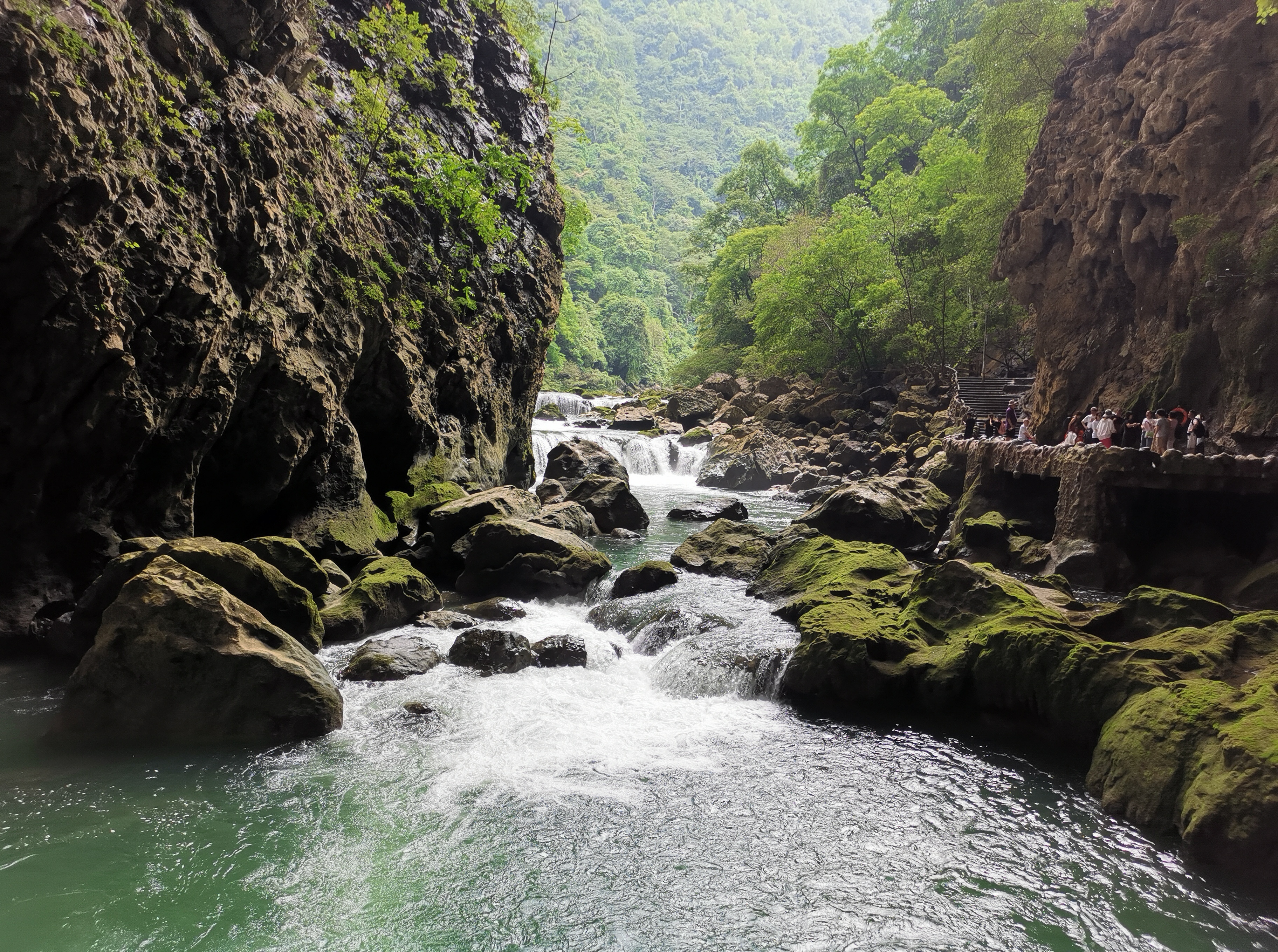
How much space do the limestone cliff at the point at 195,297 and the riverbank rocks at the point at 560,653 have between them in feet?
18.2

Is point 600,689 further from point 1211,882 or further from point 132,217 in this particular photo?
point 132,217

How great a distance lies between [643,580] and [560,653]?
3825mm

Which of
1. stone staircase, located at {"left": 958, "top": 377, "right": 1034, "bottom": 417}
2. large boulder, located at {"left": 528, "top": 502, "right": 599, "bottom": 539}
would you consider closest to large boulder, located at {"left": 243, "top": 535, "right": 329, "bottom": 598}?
large boulder, located at {"left": 528, "top": 502, "right": 599, "bottom": 539}

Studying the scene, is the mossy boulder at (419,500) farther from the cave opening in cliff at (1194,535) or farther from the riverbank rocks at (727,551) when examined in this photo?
the cave opening in cliff at (1194,535)

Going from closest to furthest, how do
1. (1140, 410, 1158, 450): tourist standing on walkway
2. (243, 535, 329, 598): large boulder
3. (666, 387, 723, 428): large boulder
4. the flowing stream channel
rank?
the flowing stream channel
(243, 535, 329, 598): large boulder
(1140, 410, 1158, 450): tourist standing on walkway
(666, 387, 723, 428): large boulder

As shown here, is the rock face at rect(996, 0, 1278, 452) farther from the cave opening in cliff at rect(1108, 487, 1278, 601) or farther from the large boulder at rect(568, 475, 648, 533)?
the large boulder at rect(568, 475, 648, 533)

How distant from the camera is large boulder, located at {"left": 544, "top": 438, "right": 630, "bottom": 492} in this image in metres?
26.4

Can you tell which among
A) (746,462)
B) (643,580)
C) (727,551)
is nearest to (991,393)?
(746,462)

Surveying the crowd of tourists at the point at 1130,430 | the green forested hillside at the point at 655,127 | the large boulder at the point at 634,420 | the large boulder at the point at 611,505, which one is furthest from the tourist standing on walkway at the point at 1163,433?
the green forested hillside at the point at 655,127

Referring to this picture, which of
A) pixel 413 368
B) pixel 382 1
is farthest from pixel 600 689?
pixel 382 1

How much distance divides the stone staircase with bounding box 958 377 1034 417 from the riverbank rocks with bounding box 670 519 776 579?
1514 cm

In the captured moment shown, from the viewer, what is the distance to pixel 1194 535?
15.5m

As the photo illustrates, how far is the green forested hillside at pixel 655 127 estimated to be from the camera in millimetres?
85938

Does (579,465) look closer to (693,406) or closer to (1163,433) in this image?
(1163,433)
